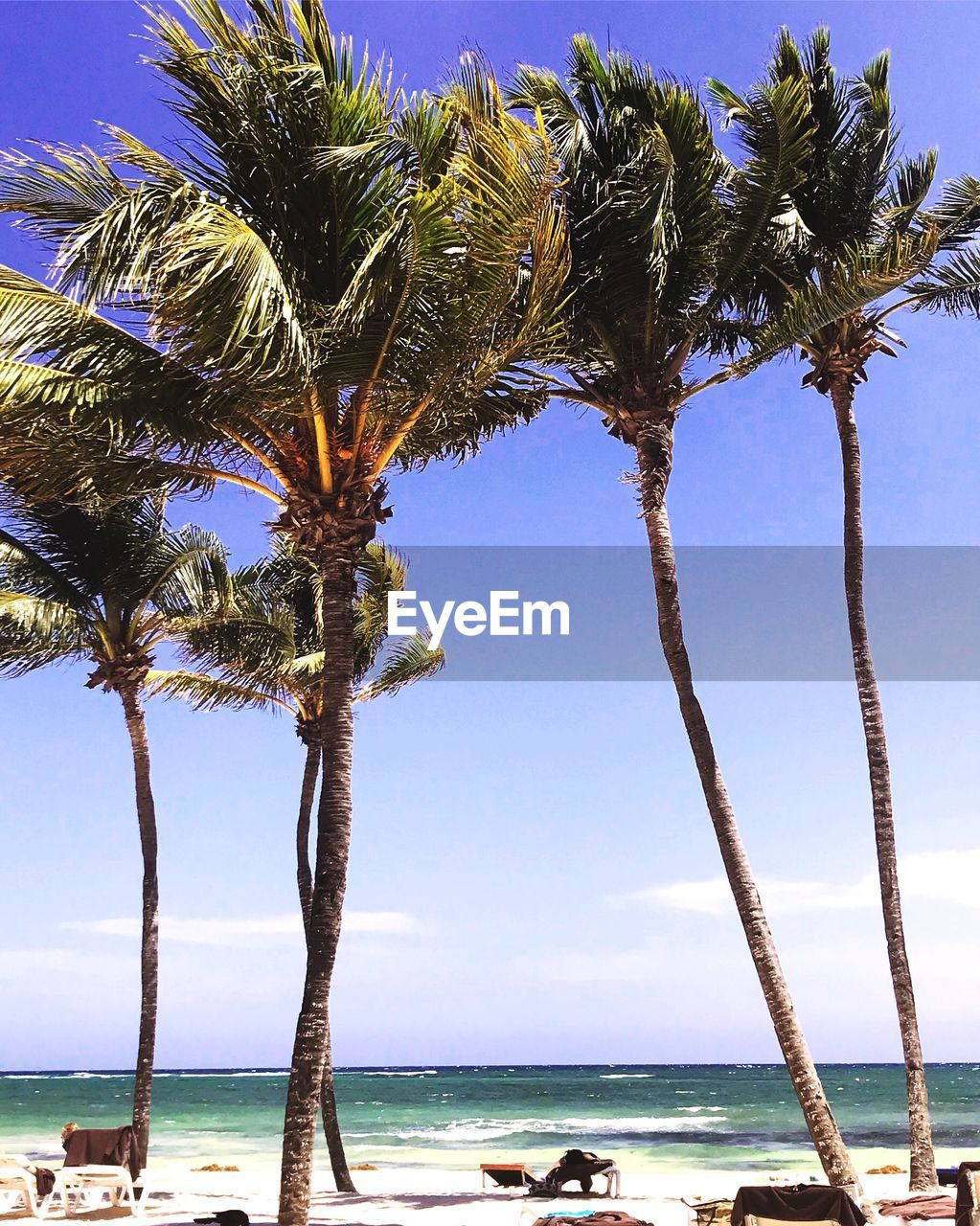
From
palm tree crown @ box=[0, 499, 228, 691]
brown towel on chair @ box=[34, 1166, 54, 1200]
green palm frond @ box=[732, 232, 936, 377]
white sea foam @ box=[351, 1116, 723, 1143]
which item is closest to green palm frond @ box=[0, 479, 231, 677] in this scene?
palm tree crown @ box=[0, 499, 228, 691]

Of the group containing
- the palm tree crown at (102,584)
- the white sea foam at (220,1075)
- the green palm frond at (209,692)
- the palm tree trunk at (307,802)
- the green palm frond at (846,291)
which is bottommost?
the white sea foam at (220,1075)

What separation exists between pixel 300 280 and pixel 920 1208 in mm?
9162

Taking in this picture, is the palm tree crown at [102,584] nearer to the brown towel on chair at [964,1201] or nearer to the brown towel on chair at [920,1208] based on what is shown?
the brown towel on chair at [920,1208]

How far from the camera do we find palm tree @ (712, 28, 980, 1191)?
46.1 ft

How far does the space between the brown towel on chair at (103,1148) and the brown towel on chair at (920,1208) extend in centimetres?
804

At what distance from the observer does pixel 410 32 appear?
12.3 meters

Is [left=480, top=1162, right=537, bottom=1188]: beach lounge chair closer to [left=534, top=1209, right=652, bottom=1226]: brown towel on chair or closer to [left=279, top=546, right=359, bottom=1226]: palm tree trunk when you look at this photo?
[left=279, top=546, right=359, bottom=1226]: palm tree trunk

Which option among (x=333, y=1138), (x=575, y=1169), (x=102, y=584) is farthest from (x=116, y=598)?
(x=575, y=1169)

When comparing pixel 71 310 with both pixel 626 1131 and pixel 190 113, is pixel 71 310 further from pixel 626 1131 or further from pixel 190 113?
pixel 626 1131

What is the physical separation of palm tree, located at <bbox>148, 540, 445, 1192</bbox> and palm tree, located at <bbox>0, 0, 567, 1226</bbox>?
19.8 ft

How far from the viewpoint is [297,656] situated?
18250 millimetres

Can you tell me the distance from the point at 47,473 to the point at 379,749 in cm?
6458

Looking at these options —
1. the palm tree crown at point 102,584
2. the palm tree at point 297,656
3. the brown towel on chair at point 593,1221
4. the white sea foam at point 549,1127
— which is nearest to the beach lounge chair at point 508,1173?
the palm tree at point 297,656

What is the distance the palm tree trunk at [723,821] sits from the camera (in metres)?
11.5
